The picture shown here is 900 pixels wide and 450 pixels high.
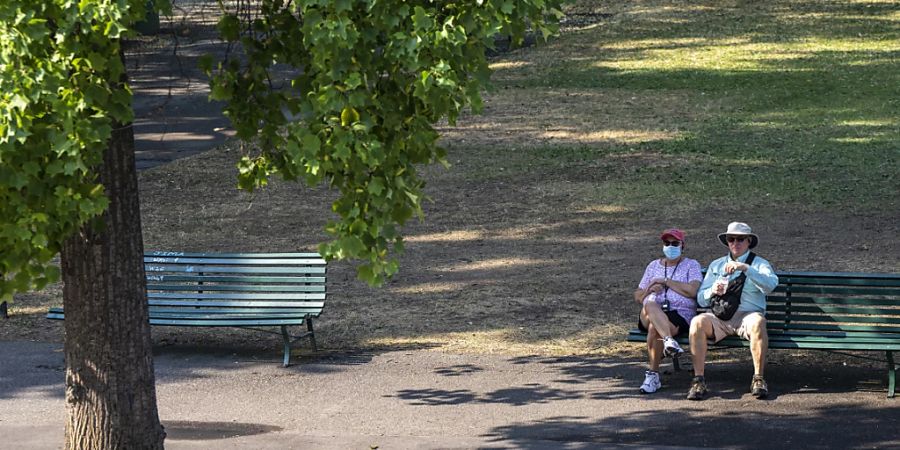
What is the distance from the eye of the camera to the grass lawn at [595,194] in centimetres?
1130

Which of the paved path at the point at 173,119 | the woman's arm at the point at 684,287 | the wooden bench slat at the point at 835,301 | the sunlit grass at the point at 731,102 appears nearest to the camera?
the wooden bench slat at the point at 835,301

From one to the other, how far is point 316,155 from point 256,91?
6.65 feet

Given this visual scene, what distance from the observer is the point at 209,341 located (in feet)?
35.3

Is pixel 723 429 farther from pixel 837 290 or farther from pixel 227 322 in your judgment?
pixel 227 322

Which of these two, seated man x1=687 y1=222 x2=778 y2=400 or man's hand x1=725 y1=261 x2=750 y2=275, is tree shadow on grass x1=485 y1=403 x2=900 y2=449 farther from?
man's hand x1=725 y1=261 x2=750 y2=275

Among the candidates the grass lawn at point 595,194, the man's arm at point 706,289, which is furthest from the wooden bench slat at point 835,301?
the grass lawn at point 595,194

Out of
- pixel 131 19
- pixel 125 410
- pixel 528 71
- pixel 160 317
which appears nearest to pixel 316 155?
pixel 131 19

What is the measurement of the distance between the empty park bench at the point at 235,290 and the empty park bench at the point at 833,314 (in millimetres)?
2600

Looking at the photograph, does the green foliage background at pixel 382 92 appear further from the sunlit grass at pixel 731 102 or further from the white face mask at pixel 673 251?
the sunlit grass at pixel 731 102

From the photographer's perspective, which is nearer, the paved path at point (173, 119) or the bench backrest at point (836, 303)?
the bench backrest at point (836, 303)

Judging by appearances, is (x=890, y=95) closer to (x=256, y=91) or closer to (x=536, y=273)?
(x=536, y=273)

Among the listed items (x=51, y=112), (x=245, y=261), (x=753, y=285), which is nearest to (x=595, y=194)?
(x=245, y=261)

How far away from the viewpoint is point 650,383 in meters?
9.05

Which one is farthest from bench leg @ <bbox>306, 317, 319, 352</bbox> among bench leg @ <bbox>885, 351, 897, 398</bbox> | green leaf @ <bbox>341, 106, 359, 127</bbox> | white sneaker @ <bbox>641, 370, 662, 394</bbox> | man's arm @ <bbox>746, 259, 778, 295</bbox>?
green leaf @ <bbox>341, 106, 359, 127</bbox>
